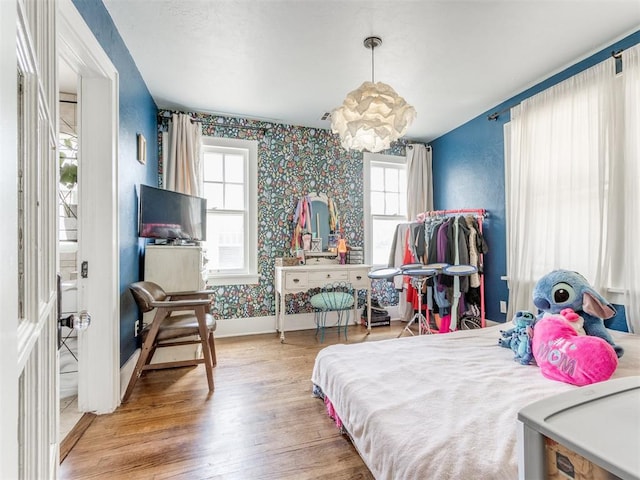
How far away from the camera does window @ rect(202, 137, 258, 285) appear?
3.75 metres

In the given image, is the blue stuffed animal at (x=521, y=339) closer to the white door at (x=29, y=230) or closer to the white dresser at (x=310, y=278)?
the white dresser at (x=310, y=278)

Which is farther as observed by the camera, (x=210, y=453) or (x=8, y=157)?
(x=210, y=453)

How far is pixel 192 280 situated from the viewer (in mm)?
2834

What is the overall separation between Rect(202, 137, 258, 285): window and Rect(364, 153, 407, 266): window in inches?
62.0

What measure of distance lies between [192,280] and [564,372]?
2.75m

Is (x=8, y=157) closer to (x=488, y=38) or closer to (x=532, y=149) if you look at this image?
(x=488, y=38)

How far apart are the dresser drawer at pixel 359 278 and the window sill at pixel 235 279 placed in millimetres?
1166

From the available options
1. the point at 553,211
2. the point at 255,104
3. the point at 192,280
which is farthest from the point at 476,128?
the point at 192,280

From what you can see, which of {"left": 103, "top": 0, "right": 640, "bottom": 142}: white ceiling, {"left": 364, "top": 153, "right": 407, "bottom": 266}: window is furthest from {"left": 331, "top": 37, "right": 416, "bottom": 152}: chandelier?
{"left": 364, "top": 153, "right": 407, "bottom": 266}: window

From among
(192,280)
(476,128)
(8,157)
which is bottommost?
(192,280)

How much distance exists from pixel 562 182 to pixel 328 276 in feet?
7.95

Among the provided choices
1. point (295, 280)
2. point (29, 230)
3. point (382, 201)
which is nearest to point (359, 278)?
point (295, 280)

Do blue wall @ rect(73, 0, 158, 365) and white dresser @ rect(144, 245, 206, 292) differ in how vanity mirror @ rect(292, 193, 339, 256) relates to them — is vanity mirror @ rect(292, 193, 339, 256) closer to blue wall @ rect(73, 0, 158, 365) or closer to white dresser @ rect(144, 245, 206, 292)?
white dresser @ rect(144, 245, 206, 292)

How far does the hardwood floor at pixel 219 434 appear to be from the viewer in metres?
1.49
